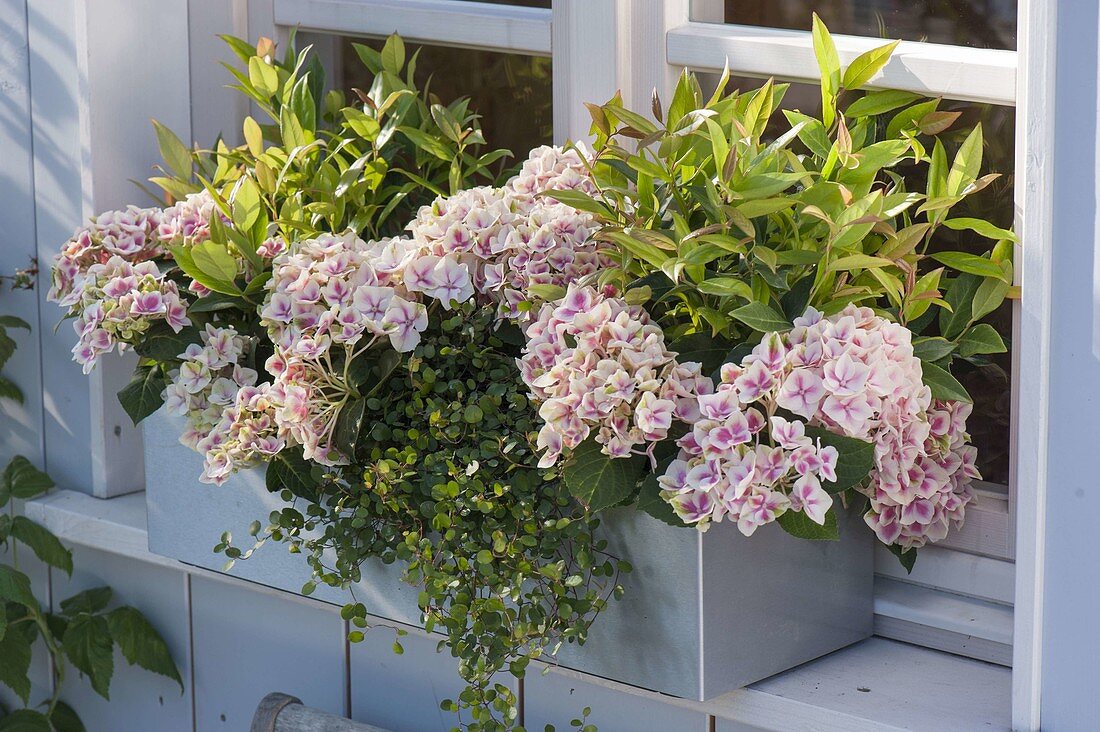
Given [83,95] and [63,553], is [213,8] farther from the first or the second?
[63,553]

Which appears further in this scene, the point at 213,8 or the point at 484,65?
the point at 213,8

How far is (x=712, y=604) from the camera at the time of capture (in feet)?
3.29

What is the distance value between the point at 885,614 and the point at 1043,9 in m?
0.57

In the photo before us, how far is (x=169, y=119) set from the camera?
1562mm

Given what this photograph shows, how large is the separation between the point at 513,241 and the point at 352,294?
0.47 ft

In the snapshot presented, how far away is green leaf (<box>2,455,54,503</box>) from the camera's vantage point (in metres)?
1.56

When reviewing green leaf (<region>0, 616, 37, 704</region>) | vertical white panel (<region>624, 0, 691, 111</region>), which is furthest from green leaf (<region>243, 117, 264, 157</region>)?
green leaf (<region>0, 616, 37, 704</region>)

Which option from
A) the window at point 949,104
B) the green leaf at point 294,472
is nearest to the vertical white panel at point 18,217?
the green leaf at point 294,472

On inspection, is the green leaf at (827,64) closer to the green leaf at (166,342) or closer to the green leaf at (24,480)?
the green leaf at (166,342)

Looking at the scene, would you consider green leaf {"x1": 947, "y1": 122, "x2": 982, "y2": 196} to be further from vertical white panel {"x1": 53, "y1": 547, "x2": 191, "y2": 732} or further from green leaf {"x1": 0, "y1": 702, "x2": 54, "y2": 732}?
green leaf {"x1": 0, "y1": 702, "x2": 54, "y2": 732}

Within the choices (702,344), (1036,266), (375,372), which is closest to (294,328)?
(375,372)

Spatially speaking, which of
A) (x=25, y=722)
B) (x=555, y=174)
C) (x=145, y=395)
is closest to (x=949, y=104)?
(x=555, y=174)

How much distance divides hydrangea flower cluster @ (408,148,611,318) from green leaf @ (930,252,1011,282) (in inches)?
10.9

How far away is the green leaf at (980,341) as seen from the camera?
39.8 inches
